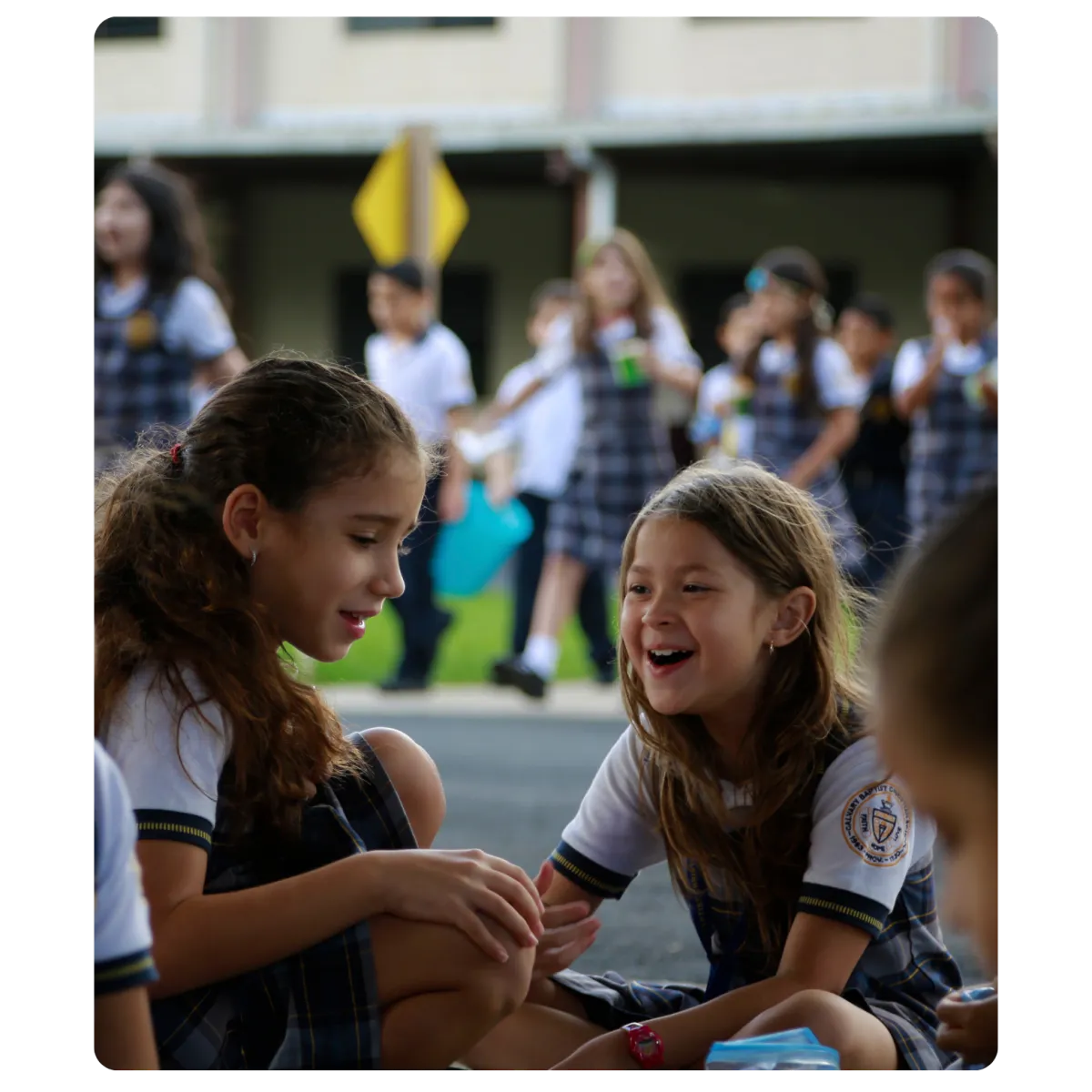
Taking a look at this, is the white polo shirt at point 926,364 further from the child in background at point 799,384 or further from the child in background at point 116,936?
the child in background at point 116,936

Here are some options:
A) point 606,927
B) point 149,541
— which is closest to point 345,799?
point 149,541

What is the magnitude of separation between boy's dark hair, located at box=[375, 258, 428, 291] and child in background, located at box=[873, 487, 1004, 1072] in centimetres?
488

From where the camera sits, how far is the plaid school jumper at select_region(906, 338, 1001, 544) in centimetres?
557

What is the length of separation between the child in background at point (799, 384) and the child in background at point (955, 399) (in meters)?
0.27

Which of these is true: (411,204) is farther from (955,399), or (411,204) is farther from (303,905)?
(303,905)

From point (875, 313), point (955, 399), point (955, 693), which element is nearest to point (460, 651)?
point (875, 313)

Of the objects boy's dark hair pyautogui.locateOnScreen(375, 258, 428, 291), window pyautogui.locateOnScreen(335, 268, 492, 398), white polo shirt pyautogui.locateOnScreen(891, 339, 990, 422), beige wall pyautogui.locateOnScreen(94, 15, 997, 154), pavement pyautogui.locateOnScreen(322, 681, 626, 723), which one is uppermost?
beige wall pyautogui.locateOnScreen(94, 15, 997, 154)

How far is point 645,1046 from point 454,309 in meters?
12.0

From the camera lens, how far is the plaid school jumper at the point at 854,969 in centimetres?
167

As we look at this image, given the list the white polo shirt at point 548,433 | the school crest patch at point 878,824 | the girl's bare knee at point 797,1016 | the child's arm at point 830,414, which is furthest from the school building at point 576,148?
the girl's bare knee at point 797,1016

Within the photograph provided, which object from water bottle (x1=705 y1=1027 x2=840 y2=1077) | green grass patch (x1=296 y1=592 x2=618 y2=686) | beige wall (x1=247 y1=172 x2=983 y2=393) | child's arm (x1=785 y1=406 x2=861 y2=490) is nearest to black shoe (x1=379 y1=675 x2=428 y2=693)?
green grass patch (x1=296 y1=592 x2=618 y2=686)

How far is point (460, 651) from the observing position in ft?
24.3

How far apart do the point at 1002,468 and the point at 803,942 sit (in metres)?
0.65

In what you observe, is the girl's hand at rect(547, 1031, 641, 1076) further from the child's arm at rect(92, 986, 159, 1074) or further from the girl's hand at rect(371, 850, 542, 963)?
the child's arm at rect(92, 986, 159, 1074)
